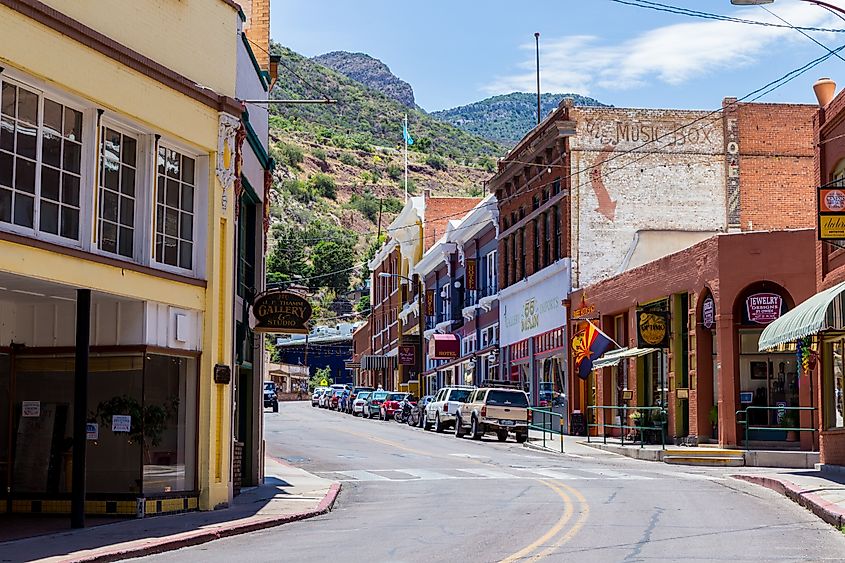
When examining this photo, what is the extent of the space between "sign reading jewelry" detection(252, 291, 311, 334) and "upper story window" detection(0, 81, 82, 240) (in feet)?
21.0

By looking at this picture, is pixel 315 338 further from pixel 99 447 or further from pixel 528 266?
pixel 99 447

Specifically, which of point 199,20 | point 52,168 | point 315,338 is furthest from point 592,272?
point 315,338

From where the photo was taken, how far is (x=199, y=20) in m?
19.0

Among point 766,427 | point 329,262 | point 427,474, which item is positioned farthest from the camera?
point 329,262

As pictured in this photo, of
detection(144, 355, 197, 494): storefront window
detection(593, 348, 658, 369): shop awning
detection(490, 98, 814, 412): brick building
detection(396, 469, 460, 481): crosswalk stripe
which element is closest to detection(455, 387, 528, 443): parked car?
detection(593, 348, 658, 369): shop awning

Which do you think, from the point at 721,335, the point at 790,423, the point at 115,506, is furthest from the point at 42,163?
the point at 790,423

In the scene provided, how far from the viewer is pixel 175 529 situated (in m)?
15.9

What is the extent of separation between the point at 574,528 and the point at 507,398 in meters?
26.2

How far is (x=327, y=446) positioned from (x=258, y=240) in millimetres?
14281

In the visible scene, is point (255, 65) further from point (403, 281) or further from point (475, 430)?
point (403, 281)

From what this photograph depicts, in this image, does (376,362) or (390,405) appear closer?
(390,405)

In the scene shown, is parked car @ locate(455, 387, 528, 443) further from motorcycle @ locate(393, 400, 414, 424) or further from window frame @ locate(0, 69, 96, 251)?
window frame @ locate(0, 69, 96, 251)

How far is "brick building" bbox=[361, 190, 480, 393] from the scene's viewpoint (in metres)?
77.9

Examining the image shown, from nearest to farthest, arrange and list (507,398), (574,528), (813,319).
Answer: (574,528)
(813,319)
(507,398)
